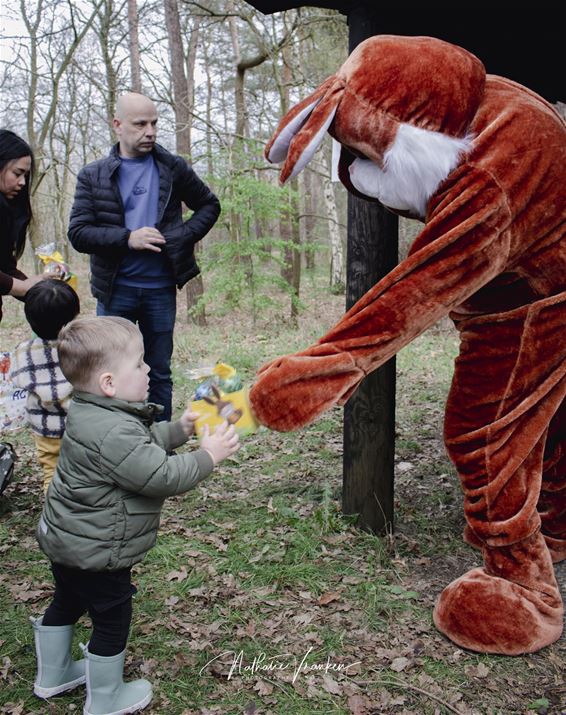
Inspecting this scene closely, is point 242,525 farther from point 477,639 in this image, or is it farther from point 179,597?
point 477,639

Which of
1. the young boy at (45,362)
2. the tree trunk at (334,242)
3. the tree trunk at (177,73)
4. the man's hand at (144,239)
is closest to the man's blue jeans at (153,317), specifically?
the man's hand at (144,239)

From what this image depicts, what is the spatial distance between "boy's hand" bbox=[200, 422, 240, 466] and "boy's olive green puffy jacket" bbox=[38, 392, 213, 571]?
0.11 feet

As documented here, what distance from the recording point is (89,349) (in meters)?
2.26

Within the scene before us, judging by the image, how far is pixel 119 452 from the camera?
2.21m

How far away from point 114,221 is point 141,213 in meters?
0.21

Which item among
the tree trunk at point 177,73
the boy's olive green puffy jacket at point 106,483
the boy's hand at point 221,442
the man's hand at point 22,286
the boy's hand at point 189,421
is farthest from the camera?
the tree trunk at point 177,73

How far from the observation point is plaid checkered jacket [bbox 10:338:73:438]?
11.9ft

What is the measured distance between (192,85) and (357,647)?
1715cm

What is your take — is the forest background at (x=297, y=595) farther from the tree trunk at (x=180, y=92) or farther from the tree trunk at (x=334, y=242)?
the tree trunk at (x=334, y=242)

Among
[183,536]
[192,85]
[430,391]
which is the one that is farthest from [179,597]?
[192,85]

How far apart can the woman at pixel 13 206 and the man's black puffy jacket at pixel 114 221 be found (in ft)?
1.17

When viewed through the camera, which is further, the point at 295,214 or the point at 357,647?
the point at 295,214

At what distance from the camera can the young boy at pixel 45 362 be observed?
11.6ft

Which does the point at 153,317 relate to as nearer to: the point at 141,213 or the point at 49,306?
the point at 141,213
